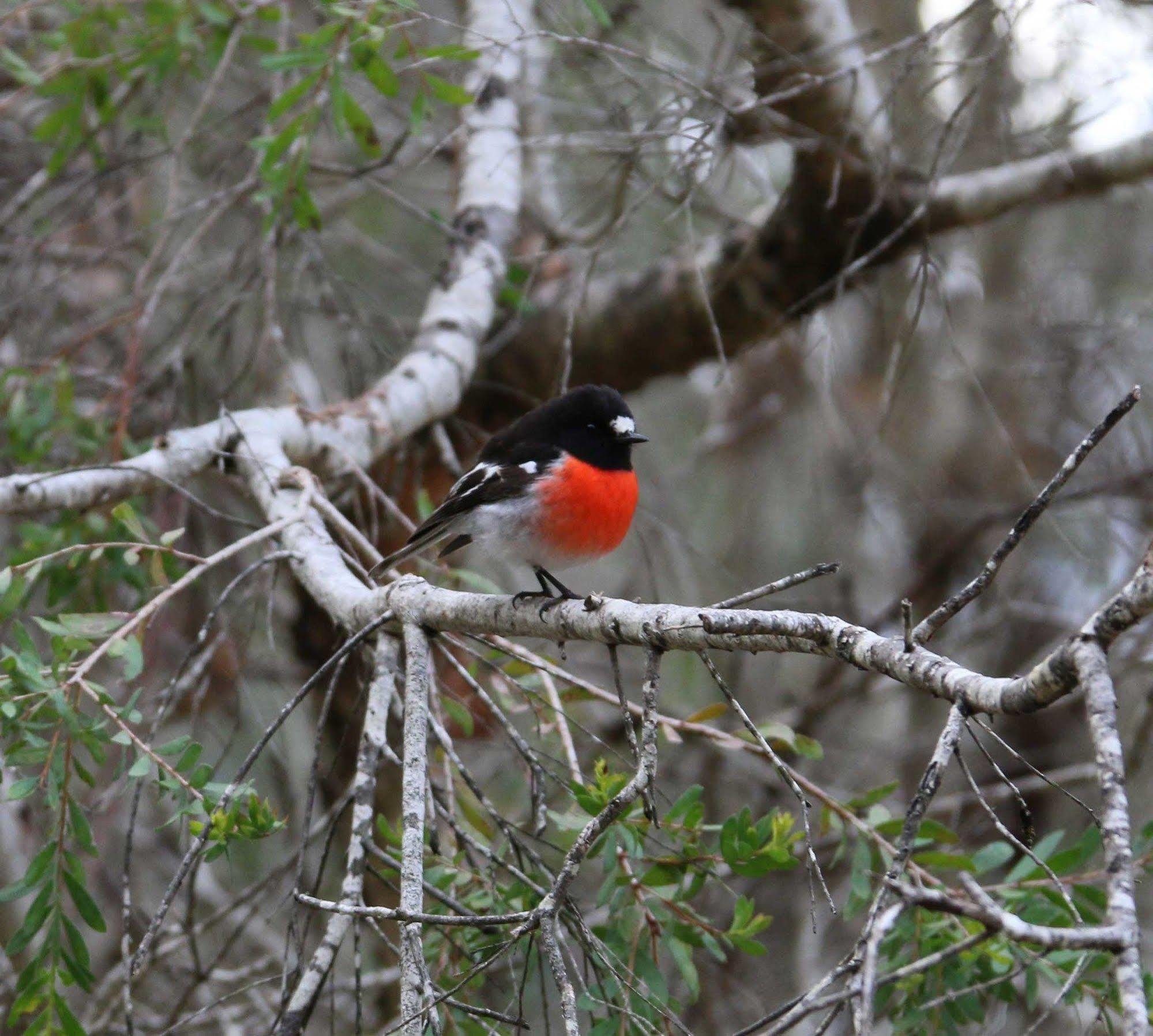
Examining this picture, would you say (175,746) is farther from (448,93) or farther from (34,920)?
(448,93)

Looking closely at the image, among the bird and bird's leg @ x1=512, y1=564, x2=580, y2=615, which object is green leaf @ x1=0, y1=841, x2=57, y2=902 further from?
the bird

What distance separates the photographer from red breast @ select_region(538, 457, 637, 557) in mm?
3783

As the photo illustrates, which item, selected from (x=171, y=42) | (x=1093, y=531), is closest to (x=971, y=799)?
(x=1093, y=531)

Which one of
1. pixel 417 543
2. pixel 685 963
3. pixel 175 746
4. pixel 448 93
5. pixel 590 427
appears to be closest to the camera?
pixel 175 746

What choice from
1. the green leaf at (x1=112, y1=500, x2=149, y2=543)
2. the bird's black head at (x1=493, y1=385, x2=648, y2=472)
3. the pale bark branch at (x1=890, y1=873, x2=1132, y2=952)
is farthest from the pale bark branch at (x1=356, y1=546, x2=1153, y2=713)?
the bird's black head at (x1=493, y1=385, x2=648, y2=472)

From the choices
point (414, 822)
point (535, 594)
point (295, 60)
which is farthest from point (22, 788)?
point (295, 60)

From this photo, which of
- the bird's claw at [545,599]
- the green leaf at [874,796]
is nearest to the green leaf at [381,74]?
the bird's claw at [545,599]

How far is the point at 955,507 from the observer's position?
24.2ft

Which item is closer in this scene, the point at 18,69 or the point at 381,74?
the point at 381,74

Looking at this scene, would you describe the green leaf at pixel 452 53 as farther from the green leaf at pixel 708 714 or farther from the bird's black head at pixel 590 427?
the green leaf at pixel 708 714

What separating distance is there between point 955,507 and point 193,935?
18.1 feet

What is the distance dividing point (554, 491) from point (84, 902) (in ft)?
6.02

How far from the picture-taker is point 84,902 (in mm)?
2568

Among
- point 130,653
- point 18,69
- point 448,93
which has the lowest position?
point 130,653
